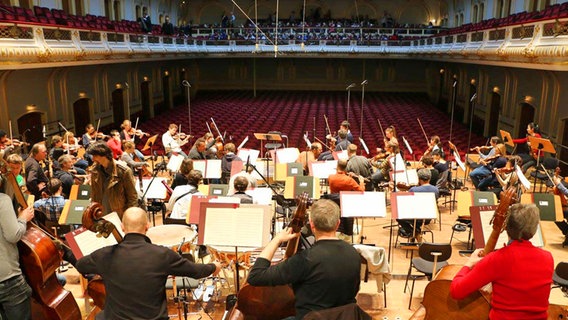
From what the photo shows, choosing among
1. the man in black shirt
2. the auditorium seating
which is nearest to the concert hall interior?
the man in black shirt

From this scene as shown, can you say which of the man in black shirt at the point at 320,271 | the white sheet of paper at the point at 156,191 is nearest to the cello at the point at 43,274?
the man in black shirt at the point at 320,271

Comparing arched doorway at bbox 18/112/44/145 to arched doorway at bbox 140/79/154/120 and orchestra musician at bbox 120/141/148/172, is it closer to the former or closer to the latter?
orchestra musician at bbox 120/141/148/172

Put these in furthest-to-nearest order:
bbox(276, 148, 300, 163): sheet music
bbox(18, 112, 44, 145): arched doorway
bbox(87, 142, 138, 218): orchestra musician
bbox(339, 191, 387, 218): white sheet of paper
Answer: bbox(18, 112, 44, 145): arched doorway, bbox(276, 148, 300, 163): sheet music, bbox(339, 191, 387, 218): white sheet of paper, bbox(87, 142, 138, 218): orchestra musician

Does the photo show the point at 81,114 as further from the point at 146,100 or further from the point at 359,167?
the point at 359,167

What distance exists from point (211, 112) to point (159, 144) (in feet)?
21.3

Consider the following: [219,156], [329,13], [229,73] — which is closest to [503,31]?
[219,156]

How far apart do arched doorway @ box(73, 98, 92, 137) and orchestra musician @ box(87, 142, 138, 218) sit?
12708 mm

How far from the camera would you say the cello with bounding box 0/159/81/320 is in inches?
150

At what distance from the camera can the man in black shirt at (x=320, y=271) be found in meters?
2.68

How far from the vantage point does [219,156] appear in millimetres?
10984

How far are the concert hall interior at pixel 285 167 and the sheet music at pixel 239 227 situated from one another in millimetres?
13

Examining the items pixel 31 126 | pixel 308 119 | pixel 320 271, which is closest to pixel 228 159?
pixel 320 271

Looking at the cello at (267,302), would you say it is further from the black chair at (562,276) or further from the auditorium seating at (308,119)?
the auditorium seating at (308,119)

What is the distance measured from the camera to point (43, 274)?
12.6 feet
